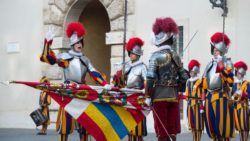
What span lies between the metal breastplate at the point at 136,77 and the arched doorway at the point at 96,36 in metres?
12.0

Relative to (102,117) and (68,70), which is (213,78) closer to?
(102,117)

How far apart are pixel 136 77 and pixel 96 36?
42.0 ft

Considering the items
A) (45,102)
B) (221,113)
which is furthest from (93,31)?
(221,113)

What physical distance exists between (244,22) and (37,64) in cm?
770

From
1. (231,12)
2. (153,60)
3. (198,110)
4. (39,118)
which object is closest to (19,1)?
(39,118)

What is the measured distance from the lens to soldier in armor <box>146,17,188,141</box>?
8.84 m

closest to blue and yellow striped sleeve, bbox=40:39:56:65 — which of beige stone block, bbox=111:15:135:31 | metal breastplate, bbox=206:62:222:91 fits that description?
metal breastplate, bbox=206:62:222:91

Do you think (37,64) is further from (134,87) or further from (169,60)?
(169,60)

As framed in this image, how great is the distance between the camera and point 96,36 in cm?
2370

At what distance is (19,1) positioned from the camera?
22.3 metres

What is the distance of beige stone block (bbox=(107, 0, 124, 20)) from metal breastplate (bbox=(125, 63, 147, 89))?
8.30 m

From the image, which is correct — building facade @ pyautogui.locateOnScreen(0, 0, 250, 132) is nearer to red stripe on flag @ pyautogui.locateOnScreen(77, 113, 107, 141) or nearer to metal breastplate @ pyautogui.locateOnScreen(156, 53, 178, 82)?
red stripe on flag @ pyautogui.locateOnScreen(77, 113, 107, 141)

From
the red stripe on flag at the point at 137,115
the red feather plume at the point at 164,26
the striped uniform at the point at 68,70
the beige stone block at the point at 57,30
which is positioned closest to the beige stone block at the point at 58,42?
the beige stone block at the point at 57,30

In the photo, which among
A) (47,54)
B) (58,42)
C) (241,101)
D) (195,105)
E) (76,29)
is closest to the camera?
(47,54)
